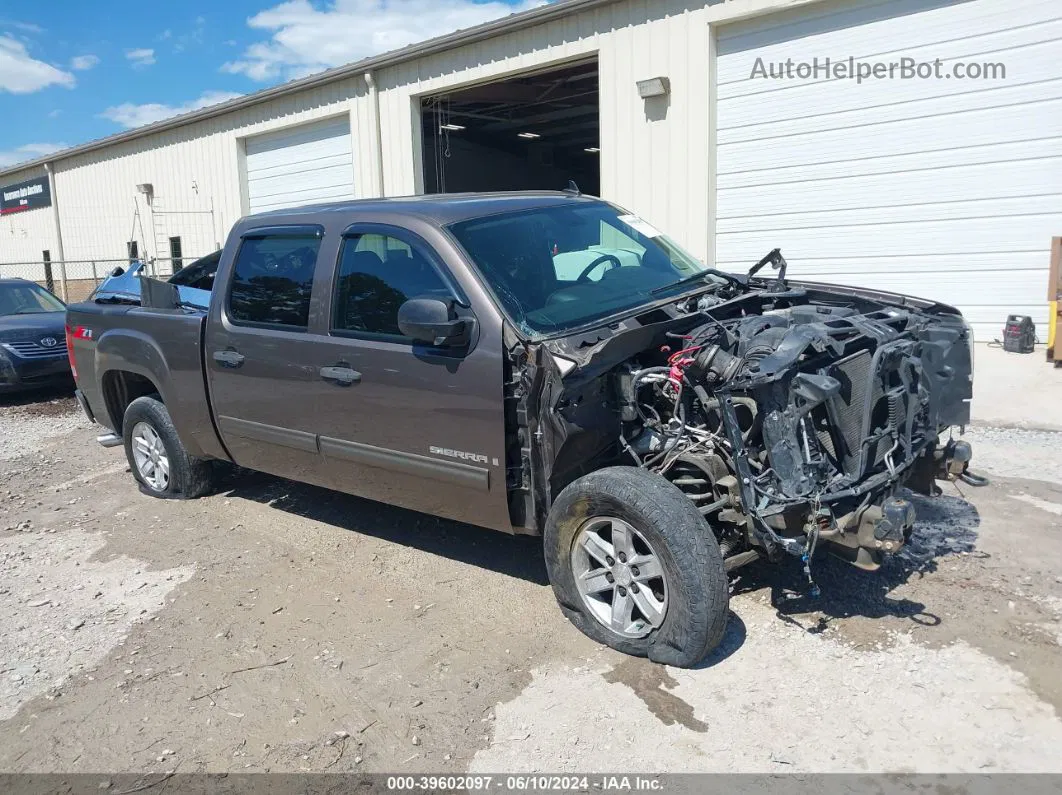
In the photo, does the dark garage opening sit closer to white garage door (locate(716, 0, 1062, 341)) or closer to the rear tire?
white garage door (locate(716, 0, 1062, 341))

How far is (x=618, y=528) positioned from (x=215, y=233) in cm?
1793

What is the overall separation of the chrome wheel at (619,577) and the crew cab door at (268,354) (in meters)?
1.85

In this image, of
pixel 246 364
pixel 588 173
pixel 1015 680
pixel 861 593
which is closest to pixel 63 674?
pixel 246 364

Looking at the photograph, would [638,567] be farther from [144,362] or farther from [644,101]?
[644,101]

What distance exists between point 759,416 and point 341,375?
2.23 meters

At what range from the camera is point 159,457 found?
6.33 meters

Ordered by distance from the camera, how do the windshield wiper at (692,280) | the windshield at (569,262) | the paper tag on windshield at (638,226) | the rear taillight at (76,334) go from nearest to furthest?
the windshield at (569,262) < the windshield wiper at (692,280) < the paper tag on windshield at (638,226) < the rear taillight at (76,334)

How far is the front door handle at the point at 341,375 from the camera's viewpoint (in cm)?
448

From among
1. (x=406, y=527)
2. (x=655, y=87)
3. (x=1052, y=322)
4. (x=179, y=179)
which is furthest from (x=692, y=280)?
(x=179, y=179)

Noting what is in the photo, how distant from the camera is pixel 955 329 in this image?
171 inches

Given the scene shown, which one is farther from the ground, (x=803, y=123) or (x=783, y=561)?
(x=803, y=123)

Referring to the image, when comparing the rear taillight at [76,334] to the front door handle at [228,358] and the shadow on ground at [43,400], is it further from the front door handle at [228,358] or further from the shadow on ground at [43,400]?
the shadow on ground at [43,400]

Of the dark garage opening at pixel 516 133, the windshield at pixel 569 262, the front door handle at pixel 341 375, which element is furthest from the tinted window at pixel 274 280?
the dark garage opening at pixel 516 133

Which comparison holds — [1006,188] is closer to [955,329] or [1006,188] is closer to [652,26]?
[652,26]
